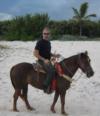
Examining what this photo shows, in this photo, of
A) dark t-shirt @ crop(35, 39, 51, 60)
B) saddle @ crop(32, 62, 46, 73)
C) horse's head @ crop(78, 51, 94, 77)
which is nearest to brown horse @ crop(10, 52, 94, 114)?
horse's head @ crop(78, 51, 94, 77)

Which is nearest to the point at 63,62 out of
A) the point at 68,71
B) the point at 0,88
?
the point at 68,71

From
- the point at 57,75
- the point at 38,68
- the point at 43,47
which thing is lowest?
the point at 57,75

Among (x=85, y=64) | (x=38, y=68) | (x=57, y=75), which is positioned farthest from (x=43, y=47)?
(x=85, y=64)

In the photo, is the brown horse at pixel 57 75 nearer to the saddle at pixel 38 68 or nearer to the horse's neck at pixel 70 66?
the horse's neck at pixel 70 66

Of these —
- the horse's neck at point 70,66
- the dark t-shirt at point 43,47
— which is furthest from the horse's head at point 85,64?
the dark t-shirt at point 43,47

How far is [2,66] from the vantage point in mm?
17516

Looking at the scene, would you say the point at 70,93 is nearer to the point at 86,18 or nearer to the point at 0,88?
the point at 0,88

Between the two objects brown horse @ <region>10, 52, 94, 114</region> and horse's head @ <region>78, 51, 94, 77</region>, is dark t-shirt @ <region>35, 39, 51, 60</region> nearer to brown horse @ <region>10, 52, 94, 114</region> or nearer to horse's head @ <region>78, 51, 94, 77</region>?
brown horse @ <region>10, 52, 94, 114</region>

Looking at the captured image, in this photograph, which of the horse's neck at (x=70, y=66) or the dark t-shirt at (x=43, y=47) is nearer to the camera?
the dark t-shirt at (x=43, y=47)

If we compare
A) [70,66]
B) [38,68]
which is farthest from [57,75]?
[38,68]

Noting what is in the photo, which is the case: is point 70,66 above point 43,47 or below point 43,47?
below

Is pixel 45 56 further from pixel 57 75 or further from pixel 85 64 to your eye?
pixel 85 64

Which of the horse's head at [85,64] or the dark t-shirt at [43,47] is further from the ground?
the dark t-shirt at [43,47]

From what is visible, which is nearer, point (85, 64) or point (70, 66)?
point (85, 64)
